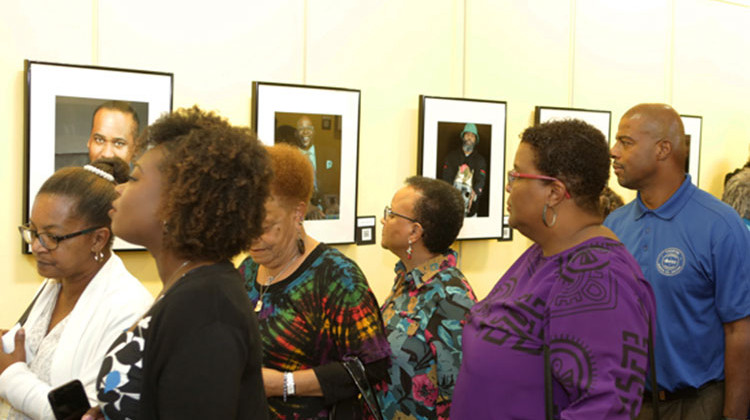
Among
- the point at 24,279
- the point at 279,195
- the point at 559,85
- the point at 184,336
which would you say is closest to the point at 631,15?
the point at 559,85

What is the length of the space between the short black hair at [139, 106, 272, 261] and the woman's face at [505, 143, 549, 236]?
32.6 inches

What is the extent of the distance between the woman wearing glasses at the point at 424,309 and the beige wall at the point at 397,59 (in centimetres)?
102

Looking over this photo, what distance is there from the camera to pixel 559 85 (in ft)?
17.6

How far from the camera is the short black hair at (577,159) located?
2.07m

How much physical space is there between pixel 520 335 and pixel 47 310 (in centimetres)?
159

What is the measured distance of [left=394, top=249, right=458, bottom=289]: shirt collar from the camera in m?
3.24

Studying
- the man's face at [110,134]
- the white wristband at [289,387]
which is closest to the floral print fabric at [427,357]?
the white wristband at [289,387]

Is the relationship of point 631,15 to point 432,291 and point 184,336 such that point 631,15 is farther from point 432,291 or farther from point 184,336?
point 184,336

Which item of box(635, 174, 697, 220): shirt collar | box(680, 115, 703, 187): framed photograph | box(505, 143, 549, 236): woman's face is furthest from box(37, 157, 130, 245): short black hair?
box(680, 115, 703, 187): framed photograph

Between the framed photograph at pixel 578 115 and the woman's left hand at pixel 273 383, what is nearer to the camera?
the woman's left hand at pixel 273 383

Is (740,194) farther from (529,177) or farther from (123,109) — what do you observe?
(123,109)

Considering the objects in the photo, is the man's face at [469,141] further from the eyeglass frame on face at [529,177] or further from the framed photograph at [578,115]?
the eyeglass frame on face at [529,177]

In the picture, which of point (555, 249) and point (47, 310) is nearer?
point (555, 249)

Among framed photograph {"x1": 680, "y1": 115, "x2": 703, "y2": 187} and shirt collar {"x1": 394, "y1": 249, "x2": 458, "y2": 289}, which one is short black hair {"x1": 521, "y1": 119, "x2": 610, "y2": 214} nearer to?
shirt collar {"x1": 394, "y1": 249, "x2": 458, "y2": 289}
